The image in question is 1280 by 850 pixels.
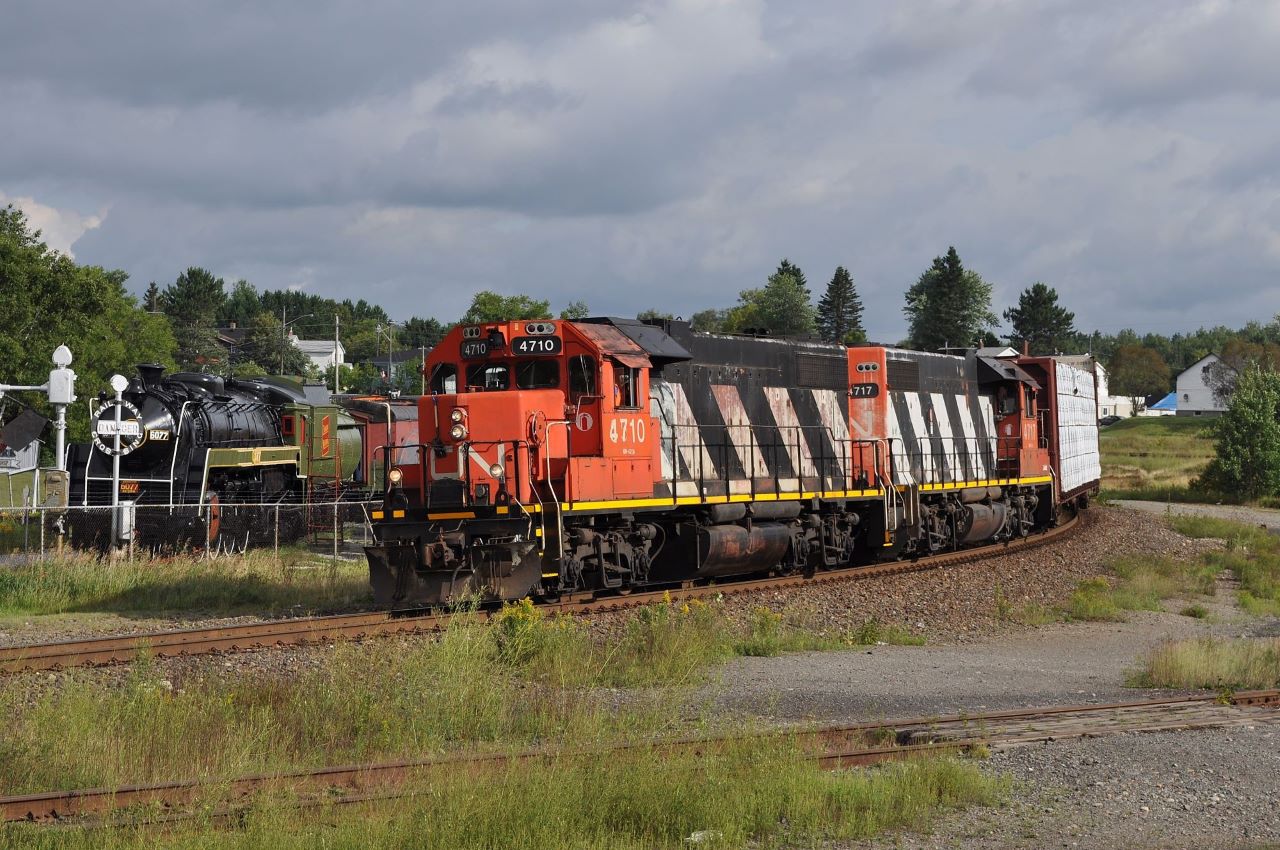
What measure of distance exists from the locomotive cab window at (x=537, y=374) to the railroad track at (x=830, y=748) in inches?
291

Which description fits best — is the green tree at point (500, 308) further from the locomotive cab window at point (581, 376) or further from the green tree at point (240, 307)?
the green tree at point (240, 307)

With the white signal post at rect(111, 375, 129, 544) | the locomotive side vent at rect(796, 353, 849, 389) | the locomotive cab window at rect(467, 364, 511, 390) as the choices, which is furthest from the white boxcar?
the white signal post at rect(111, 375, 129, 544)

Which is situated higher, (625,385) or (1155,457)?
(625,385)

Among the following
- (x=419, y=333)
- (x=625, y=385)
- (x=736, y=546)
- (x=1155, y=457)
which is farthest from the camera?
(x=419, y=333)

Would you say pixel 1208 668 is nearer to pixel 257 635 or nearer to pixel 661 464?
pixel 661 464

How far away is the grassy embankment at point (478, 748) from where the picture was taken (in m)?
6.70

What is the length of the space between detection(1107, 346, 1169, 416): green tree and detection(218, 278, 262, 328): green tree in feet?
359

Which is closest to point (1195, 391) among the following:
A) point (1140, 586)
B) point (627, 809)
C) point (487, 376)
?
point (1140, 586)

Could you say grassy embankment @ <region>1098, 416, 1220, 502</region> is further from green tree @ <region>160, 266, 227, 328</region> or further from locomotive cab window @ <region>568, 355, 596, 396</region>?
green tree @ <region>160, 266, 227, 328</region>

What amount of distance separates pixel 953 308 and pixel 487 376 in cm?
9197

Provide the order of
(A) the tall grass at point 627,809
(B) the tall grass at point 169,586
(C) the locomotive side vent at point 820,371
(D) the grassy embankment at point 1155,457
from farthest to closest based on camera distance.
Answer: (D) the grassy embankment at point 1155,457
(C) the locomotive side vent at point 820,371
(B) the tall grass at point 169,586
(A) the tall grass at point 627,809

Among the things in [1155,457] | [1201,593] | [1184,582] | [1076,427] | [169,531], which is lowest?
[1201,593]

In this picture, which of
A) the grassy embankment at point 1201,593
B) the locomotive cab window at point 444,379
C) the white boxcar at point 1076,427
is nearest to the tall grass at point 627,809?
the grassy embankment at point 1201,593

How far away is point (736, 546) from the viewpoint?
1784 cm
